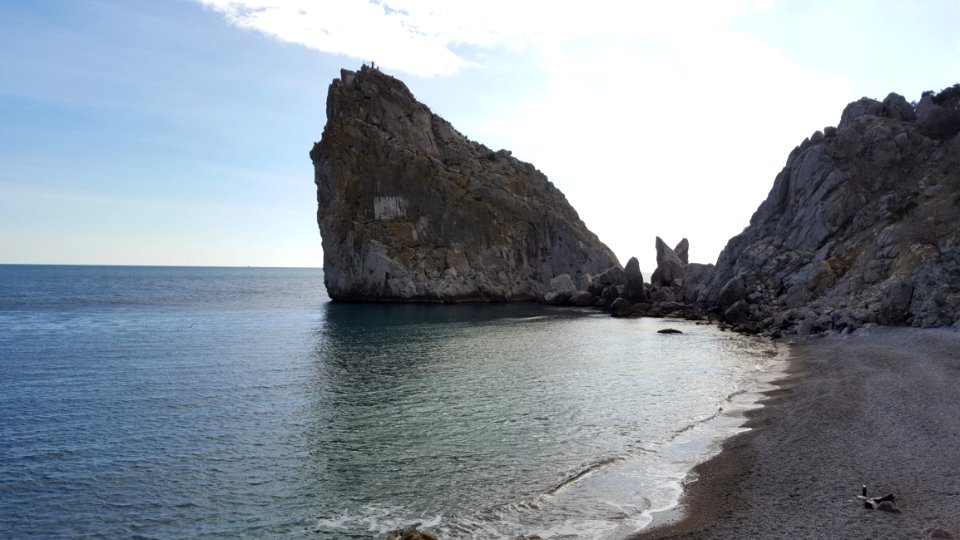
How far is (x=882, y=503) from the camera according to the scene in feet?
41.8

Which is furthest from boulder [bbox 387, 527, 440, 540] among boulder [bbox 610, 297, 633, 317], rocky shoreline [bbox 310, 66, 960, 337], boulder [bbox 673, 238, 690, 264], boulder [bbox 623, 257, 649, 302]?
boulder [bbox 673, 238, 690, 264]

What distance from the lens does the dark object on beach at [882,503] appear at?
12.6 meters

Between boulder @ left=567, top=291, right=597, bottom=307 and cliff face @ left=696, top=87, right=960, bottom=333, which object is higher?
cliff face @ left=696, top=87, right=960, bottom=333

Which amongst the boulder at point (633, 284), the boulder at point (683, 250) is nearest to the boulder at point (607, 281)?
the boulder at point (633, 284)

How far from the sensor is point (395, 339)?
49.4 metres

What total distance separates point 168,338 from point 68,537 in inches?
1512

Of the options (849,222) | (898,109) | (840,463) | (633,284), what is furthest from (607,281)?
(840,463)

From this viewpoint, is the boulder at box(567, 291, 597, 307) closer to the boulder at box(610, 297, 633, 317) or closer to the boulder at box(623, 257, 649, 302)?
the boulder at box(623, 257, 649, 302)

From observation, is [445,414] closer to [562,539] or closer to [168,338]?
[562,539]

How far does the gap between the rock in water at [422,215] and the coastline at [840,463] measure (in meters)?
66.4

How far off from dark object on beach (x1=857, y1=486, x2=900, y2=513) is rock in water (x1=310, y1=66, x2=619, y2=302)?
252 ft

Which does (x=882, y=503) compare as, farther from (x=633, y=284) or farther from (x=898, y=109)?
(x=898, y=109)

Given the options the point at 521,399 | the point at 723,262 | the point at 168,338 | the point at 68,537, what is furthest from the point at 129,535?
the point at 723,262

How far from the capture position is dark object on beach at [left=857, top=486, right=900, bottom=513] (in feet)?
41.2
